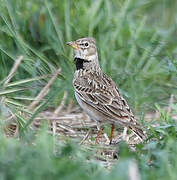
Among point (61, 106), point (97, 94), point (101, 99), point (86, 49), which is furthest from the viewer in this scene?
point (61, 106)

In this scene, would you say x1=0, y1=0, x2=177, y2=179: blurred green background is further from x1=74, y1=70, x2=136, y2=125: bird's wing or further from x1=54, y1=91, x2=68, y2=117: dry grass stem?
x1=74, y1=70, x2=136, y2=125: bird's wing

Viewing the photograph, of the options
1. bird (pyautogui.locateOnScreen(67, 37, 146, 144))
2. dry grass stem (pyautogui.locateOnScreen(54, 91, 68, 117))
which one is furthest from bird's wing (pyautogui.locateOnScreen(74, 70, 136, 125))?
dry grass stem (pyautogui.locateOnScreen(54, 91, 68, 117))

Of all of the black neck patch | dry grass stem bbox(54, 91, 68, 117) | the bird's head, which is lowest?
dry grass stem bbox(54, 91, 68, 117)

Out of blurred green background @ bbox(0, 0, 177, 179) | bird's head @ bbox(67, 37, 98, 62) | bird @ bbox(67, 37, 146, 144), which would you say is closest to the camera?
bird @ bbox(67, 37, 146, 144)

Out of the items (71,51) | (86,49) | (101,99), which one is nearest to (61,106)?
(86,49)

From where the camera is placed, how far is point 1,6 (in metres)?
6.27

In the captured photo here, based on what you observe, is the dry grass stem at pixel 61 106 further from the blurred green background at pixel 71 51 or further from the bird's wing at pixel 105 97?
the bird's wing at pixel 105 97

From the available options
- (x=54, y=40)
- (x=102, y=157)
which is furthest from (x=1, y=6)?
(x=102, y=157)

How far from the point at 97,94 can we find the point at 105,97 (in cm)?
12

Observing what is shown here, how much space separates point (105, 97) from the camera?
5777mm

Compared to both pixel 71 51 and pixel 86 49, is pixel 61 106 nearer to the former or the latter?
pixel 86 49

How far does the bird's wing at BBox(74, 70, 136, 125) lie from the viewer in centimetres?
550

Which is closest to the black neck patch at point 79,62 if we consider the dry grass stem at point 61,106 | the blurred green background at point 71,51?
the blurred green background at point 71,51

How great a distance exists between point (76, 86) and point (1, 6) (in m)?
1.32
